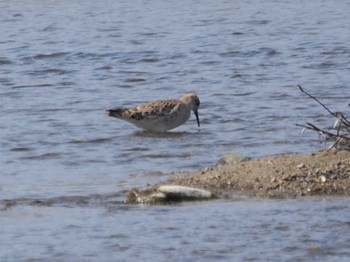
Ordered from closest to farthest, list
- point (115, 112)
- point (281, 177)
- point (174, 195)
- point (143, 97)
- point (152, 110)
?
point (174, 195) → point (281, 177) → point (115, 112) → point (152, 110) → point (143, 97)

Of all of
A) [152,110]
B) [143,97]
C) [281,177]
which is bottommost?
[143,97]

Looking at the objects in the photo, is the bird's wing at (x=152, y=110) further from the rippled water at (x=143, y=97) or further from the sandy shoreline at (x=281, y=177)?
the sandy shoreline at (x=281, y=177)

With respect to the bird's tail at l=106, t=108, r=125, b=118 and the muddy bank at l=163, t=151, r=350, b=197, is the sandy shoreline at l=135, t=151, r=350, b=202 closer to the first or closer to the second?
the muddy bank at l=163, t=151, r=350, b=197

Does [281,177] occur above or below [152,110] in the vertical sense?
above

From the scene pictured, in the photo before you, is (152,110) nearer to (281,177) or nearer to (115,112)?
(115,112)

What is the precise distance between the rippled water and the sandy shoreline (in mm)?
278

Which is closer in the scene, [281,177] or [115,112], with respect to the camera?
[281,177]

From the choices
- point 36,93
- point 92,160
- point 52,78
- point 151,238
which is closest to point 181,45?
point 52,78

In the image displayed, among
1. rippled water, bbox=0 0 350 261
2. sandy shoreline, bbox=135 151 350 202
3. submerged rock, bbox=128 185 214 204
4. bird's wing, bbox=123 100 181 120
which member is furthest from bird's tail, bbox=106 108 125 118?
submerged rock, bbox=128 185 214 204

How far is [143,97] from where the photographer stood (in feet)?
47.4

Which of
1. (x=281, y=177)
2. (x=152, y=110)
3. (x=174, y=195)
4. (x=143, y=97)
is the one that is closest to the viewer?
(x=174, y=195)

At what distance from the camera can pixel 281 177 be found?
28.8 ft

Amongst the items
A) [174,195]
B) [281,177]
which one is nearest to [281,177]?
[281,177]

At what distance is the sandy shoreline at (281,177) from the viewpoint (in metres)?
8.59
